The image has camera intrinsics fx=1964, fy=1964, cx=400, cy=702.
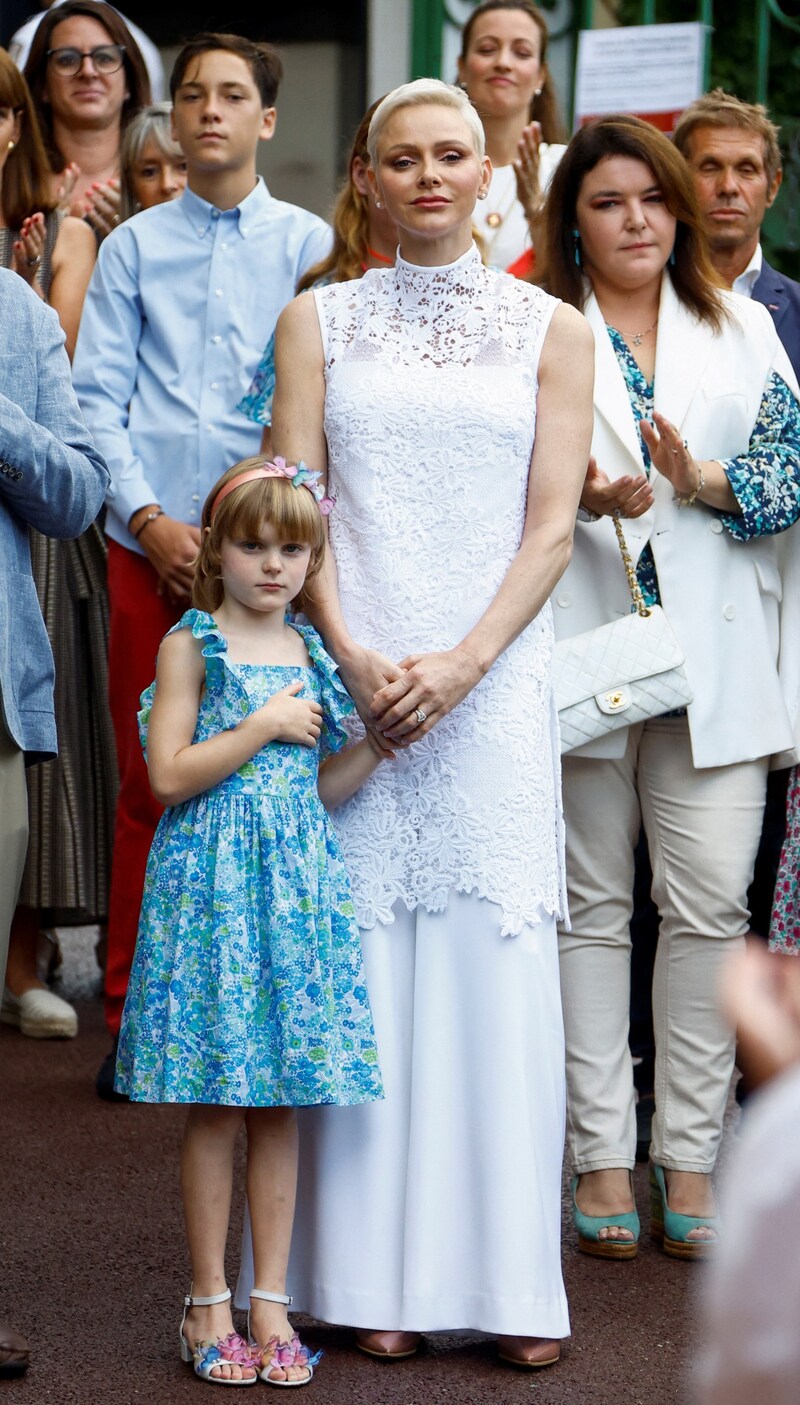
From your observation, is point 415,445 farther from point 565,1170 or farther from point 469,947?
point 565,1170

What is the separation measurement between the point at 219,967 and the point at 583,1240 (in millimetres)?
1159

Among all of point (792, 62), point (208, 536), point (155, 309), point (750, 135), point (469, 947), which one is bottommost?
point (469, 947)

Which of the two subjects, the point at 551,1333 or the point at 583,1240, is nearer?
the point at 551,1333

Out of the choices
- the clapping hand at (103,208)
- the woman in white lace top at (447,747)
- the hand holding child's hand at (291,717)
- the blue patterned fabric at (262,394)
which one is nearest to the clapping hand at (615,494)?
the woman in white lace top at (447,747)

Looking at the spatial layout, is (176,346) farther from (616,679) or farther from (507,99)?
(616,679)

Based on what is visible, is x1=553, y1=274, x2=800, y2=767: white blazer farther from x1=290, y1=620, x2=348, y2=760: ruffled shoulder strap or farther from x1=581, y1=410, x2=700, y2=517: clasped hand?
x1=290, y1=620, x2=348, y2=760: ruffled shoulder strap

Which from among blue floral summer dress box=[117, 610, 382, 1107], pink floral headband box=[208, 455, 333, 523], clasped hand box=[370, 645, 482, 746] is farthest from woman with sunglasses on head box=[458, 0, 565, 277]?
blue floral summer dress box=[117, 610, 382, 1107]

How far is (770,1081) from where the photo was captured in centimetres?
119

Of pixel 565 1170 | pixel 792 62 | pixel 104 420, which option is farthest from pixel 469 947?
pixel 792 62

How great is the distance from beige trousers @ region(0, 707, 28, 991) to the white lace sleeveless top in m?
0.53

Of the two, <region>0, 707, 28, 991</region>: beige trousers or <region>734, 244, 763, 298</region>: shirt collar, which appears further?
<region>734, 244, 763, 298</region>: shirt collar

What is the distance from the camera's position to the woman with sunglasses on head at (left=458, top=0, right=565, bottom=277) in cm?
511

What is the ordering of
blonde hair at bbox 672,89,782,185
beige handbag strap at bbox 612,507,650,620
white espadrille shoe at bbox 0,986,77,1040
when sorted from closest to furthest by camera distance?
beige handbag strap at bbox 612,507,650,620 → blonde hair at bbox 672,89,782,185 → white espadrille shoe at bbox 0,986,77,1040

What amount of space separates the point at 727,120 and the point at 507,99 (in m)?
0.97
